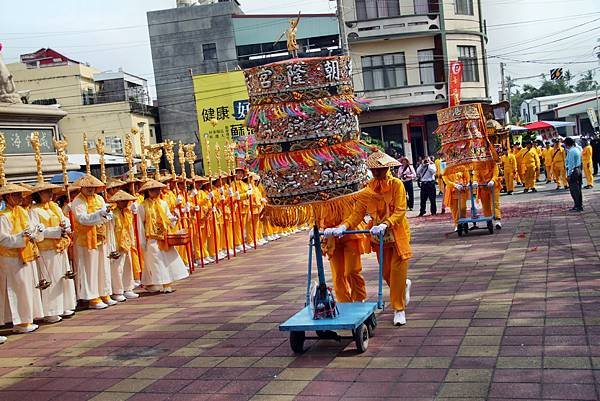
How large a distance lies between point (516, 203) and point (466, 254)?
9162mm

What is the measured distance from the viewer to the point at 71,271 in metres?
9.29

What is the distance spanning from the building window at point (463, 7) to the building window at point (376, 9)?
304 cm

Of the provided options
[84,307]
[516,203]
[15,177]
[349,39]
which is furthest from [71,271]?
[349,39]

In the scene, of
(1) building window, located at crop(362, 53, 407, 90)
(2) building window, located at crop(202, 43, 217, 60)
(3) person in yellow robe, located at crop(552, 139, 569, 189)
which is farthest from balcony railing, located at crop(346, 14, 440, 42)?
(3) person in yellow robe, located at crop(552, 139, 569, 189)

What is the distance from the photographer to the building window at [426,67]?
103 ft

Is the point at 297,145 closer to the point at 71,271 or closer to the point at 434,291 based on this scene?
the point at 434,291

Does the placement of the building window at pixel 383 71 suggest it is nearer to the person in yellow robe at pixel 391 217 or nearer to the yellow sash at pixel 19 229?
the yellow sash at pixel 19 229

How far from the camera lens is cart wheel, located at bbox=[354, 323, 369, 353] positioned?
5891mm

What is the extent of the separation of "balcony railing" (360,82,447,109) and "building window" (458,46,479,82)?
71.0 inches

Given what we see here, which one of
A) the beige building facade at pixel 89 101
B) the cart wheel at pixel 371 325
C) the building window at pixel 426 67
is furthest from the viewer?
the beige building facade at pixel 89 101

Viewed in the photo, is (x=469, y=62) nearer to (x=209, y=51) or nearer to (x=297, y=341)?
(x=209, y=51)

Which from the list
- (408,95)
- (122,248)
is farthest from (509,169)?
(122,248)

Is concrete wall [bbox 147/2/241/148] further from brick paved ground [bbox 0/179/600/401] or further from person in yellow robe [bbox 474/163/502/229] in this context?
brick paved ground [bbox 0/179/600/401]

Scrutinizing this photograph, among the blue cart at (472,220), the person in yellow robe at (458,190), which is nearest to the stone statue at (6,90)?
the person in yellow robe at (458,190)
